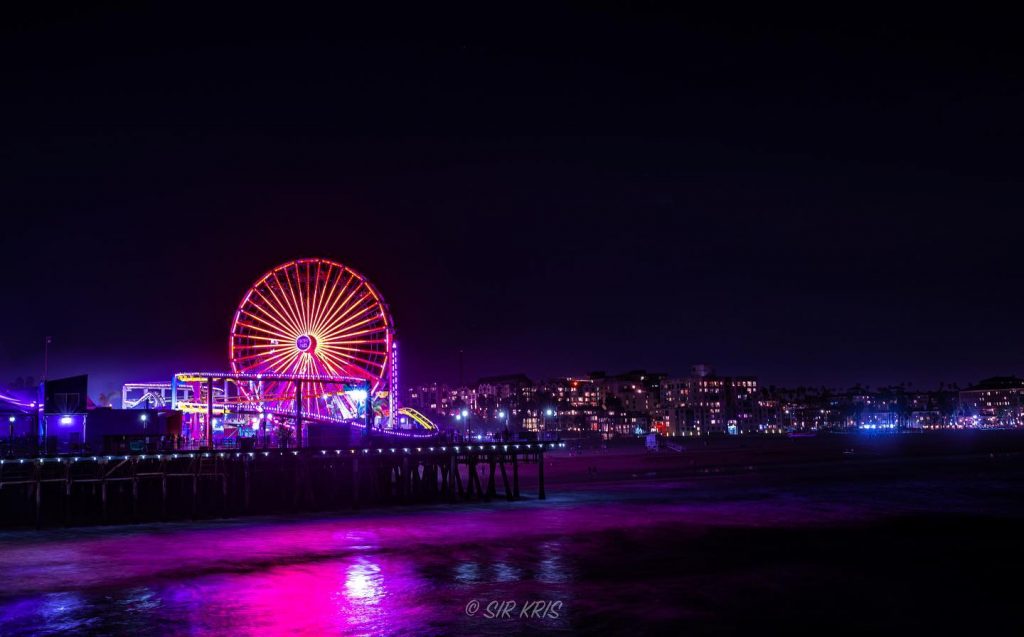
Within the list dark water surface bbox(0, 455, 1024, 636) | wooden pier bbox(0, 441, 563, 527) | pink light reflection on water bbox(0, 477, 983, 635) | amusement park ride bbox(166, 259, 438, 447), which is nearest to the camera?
dark water surface bbox(0, 455, 1024, 636)

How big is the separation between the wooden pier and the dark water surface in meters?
3.86

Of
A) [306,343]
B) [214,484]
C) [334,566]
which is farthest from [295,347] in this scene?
[334,566]

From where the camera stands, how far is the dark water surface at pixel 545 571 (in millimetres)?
20703

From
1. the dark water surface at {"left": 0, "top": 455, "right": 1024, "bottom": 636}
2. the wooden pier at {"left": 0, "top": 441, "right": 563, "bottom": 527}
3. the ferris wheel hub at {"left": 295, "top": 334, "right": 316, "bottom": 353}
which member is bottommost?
the dark water surface at {"left": 0, "top": 455, "right": 1024, "bottom": 636}

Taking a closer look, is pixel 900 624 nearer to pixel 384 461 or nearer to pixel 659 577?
pixel 659 577

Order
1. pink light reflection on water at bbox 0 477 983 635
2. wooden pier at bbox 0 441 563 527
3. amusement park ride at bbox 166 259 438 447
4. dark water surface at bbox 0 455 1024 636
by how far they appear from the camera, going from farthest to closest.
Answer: amusement park ride at bbox 166 259 438 447 < wooden pier at bbox 0 441 563 527 < pink light reflection on water at bbox 0 477 983 635 < dark water surface at bbox 0 455 1024 636

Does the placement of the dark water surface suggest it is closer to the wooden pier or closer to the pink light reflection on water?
the pink light reflection on water

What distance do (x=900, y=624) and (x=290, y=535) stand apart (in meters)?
25.7

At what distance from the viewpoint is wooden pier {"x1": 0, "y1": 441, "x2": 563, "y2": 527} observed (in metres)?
44.8

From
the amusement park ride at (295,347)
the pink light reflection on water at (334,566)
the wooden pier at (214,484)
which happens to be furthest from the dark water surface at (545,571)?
the amusement park ride at (295,347)

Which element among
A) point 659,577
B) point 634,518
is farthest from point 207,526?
point 659,577

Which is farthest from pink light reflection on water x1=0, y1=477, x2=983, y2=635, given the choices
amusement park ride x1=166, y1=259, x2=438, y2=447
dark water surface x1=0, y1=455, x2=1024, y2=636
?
amusement park ride x1=166, y1=259, x2=438, y2=447

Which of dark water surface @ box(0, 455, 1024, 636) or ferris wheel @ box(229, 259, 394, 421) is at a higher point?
ferris wheel @ box(229, 259, 394, 421)

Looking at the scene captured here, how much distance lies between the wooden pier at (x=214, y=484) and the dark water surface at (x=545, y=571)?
3.86m
